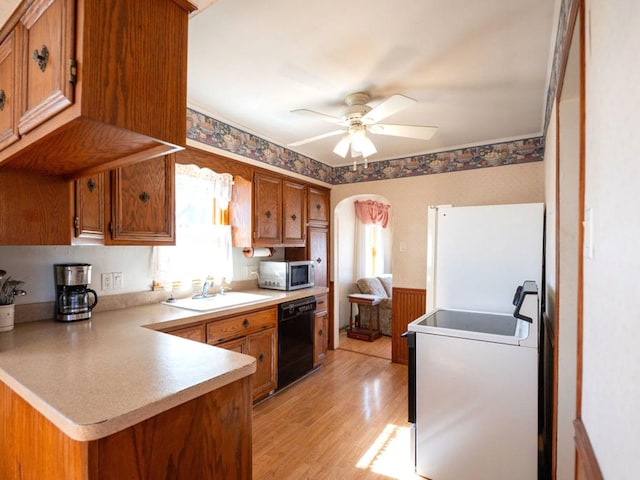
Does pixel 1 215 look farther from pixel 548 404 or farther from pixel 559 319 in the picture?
pixel 548 404

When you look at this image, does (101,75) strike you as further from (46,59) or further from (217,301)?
(217,301)

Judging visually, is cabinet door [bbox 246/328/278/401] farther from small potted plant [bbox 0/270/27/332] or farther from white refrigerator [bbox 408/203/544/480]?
small potted plant [bbox 0/270/27/332]

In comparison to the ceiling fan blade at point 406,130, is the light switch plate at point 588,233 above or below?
below

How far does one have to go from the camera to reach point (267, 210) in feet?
10.5

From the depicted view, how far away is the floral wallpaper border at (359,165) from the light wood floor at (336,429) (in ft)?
7.41

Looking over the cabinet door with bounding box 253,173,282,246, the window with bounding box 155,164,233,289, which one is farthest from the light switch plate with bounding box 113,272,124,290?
the cabinet door with bounding box 253,173,282,246

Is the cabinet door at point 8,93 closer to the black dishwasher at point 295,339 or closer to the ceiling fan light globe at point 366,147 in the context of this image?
the ceiling fan light globe at point 366,147

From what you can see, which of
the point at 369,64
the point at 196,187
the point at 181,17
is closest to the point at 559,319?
the point at 369,64

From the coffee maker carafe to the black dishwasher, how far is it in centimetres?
149

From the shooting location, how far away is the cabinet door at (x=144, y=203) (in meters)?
1.93

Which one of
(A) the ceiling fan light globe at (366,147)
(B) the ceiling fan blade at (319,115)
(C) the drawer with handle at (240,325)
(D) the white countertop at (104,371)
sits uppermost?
(B) the ceiling fan blade at (319,115)

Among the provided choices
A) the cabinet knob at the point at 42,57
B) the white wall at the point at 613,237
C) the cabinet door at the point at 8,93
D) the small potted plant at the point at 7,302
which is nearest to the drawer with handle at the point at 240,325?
the small potted plant at the point at 7,302

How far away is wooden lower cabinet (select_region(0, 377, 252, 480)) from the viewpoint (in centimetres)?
84

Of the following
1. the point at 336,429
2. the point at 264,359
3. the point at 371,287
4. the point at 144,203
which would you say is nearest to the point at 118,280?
the point at 144,203
